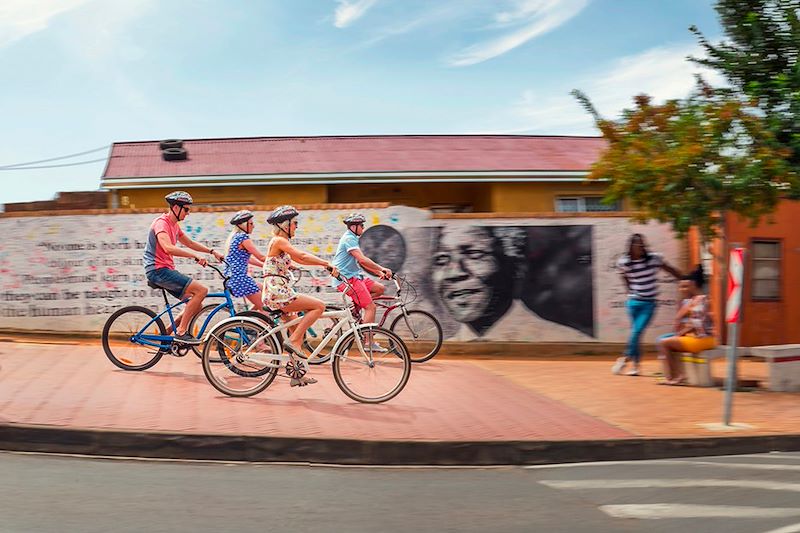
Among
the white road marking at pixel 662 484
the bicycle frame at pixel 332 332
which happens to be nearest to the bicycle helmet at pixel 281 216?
the bicycle frame at pixel 332 332

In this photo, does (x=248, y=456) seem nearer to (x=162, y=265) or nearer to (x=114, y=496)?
(x=114, y=496)

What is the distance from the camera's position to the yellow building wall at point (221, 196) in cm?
1867

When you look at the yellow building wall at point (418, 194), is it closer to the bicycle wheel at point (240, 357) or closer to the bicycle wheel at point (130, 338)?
the bicycle wheel at point (130, 338)

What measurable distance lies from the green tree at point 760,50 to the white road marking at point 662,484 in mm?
8202

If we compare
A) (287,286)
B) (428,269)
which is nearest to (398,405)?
(287,286)

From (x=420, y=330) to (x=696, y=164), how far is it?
4321mm

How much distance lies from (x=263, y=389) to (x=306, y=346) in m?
2.32

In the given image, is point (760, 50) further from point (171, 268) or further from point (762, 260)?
point (171, 268)

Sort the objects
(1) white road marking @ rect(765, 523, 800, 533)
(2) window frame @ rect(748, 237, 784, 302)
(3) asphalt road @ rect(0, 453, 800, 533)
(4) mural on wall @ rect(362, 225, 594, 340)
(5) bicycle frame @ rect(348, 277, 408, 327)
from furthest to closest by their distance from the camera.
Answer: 1. (2) window frame @ rect(748, 237, 784, 302)
2. (4) mural on wall @ rect(362, 225, 594, 340)
3. (5) bicycle frame @ rect(348, 277, 408, 327)
4. (3) asphalt road @ rect(0, 453, 800, 533)
5. (1) white road marking @ rect(765, 523, 800, 533)

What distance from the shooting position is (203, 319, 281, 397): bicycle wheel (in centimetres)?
900

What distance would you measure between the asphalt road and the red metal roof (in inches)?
485

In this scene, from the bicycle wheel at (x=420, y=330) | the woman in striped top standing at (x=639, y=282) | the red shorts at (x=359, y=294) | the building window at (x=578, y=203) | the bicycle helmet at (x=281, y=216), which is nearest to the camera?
the bicycle helmet at (x=281, y=216)

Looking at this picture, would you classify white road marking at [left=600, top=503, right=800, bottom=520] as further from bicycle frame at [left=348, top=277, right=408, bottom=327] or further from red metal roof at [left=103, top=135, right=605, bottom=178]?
red metal roof at [left=103, top=135, right=605, bottom=178]

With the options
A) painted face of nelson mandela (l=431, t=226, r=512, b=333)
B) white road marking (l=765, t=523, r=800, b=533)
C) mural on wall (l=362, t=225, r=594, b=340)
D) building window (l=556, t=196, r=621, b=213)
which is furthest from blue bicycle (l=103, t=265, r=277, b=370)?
building window (l=556, t=196, r=621, b=213)
